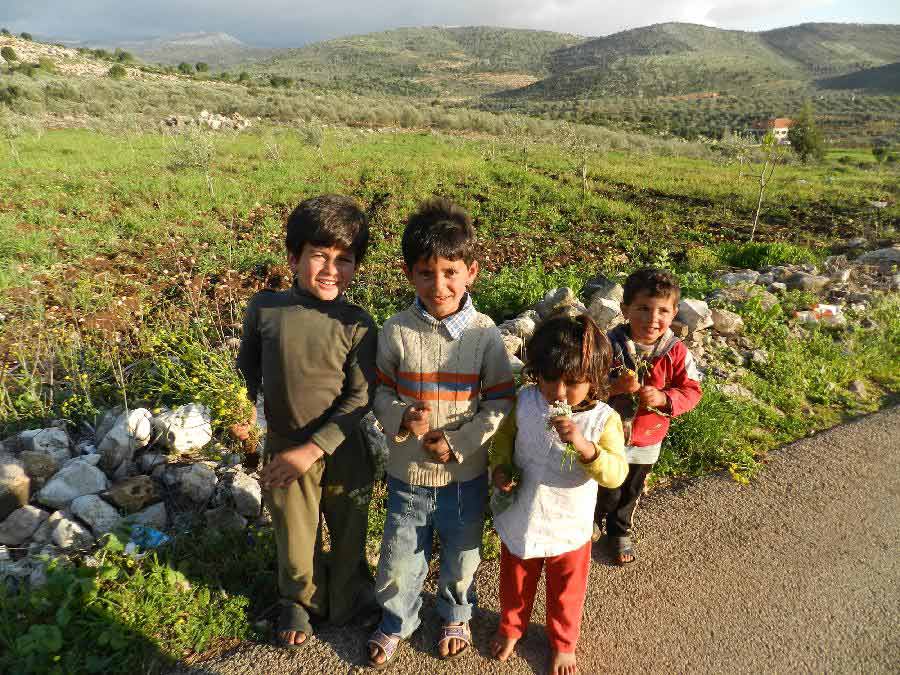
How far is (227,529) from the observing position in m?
2.57

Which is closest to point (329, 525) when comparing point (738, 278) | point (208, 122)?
point (738, 278)

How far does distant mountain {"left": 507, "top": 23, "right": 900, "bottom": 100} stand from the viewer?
63.0 meters

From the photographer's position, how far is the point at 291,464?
6.14ft

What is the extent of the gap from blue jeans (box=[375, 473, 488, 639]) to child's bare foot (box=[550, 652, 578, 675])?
1.27ft

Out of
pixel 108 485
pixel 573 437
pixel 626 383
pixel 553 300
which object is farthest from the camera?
pixel 553 300

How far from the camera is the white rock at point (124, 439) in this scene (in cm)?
288

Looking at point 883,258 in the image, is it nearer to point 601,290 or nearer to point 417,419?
point 601,290

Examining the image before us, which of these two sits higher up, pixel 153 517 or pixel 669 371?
pixel 669 371

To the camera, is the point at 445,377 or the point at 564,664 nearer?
the point at 445,377

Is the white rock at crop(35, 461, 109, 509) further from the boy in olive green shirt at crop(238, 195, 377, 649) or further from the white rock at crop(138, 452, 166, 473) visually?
the boy in olive green shirt at crop(238, 195, 377, 649)

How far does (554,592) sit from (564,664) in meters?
0.29

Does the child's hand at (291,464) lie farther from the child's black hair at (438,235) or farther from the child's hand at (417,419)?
the child's black hair at (438,235)

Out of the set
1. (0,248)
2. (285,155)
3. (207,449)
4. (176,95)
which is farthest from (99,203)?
(176,95)

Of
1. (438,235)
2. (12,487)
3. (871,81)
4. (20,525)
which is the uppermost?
(871,81)
